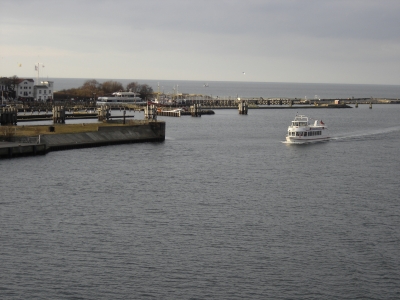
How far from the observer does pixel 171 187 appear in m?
58.6

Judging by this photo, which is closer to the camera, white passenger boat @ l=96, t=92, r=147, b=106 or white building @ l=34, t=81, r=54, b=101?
white building @ l=34, t=81, r=54, b=101

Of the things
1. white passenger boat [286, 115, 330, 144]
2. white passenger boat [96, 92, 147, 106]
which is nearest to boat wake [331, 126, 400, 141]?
white passenger boat [286, 115, 330, 144]

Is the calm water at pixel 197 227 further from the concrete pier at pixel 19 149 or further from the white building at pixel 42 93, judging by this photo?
the white building at pixel 42 93

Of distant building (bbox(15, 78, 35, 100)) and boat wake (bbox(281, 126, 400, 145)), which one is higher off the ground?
distant building (bbox(15, 78, 35, 100))

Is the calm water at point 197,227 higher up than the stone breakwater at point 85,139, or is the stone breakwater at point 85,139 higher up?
the stone breakwater at point 85,139

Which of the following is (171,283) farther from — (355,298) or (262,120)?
(262,120)

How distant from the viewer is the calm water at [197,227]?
34.3m

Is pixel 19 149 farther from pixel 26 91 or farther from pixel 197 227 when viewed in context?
pixel 26 91

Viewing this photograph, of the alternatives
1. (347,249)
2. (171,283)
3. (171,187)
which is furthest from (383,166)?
(171,283)

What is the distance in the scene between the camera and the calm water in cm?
3434

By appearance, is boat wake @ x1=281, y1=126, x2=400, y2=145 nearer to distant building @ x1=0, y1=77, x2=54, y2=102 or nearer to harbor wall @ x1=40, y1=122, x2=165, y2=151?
harbor wall @ x1=40, y1=122, x2=165, y2=151

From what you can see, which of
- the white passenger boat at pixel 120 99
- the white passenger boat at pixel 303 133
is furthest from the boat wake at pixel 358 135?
the white passenger boat at pixel 120 99

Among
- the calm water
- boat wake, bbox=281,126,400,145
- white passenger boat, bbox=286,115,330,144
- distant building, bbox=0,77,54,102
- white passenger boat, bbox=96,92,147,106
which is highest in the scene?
distant building, bbox=0,77,54,102

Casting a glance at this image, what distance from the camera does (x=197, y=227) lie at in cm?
4434
